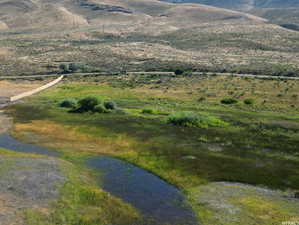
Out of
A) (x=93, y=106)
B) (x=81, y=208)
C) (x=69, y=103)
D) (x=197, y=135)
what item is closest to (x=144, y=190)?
(x=81, y=208)

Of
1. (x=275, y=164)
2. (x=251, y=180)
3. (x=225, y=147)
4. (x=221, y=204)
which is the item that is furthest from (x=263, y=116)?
(x=221, y=204)

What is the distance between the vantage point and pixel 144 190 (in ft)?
101

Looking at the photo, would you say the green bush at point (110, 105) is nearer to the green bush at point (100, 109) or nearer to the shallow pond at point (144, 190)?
the green bush at point (100, 109)

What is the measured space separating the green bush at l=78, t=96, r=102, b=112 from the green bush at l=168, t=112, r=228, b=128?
13.8m

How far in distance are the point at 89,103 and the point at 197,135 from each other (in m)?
21.4

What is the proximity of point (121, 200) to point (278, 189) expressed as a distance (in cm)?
1279

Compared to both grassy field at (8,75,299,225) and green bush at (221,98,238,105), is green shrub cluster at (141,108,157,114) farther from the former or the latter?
green bush at (221,98,238,105)

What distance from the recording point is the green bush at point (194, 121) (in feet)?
169

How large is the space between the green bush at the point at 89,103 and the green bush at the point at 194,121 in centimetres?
1383

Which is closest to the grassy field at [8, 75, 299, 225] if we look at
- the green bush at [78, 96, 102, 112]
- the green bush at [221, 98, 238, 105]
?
the green bush at [221, 98, 238, 105]

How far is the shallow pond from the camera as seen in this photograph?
26203mm

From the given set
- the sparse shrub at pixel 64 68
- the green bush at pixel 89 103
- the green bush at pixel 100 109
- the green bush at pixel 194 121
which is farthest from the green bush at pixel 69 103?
the sparse shrub at pixel 64 68

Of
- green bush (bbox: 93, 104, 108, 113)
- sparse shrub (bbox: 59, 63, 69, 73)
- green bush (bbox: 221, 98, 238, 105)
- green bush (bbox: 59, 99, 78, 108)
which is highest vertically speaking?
green bush (bbox: 221, 98, 238, 105)

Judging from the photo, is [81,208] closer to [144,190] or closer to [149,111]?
[144,190]
